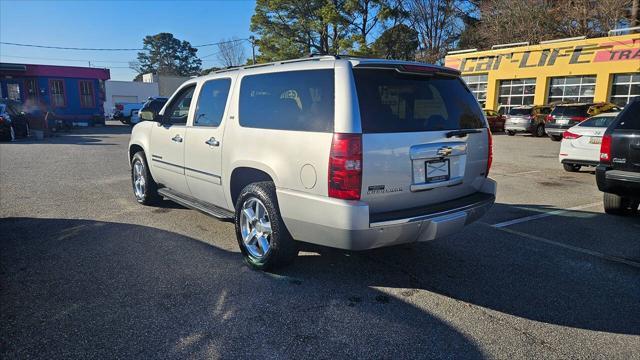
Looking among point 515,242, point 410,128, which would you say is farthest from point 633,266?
point 410,128

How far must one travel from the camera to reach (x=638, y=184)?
5.29m

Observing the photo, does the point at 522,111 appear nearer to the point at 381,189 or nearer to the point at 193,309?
the point at 381,189

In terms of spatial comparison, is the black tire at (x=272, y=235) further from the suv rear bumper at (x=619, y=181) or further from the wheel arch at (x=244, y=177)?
the suv rear bumper at (x=619, y=181)

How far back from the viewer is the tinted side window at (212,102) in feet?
15.2

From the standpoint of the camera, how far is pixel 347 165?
321cm

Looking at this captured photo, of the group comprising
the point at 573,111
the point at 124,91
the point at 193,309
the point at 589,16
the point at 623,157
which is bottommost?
the point at 193,309

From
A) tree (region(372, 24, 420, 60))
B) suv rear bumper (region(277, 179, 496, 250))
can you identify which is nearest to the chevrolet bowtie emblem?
suv rear bumper (region(277, 179, 496, 250))

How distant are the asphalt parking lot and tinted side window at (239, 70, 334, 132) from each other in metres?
1.39

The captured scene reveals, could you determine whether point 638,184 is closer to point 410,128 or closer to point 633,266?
point 633,266

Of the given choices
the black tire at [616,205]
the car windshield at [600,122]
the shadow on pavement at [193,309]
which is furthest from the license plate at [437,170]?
the car windshield at [600,122]

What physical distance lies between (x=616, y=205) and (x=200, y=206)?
18.8 ft

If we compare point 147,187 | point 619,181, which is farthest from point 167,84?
point 619,181

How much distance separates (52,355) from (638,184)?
617 centimetres

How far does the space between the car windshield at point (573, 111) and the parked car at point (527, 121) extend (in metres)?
2.72
